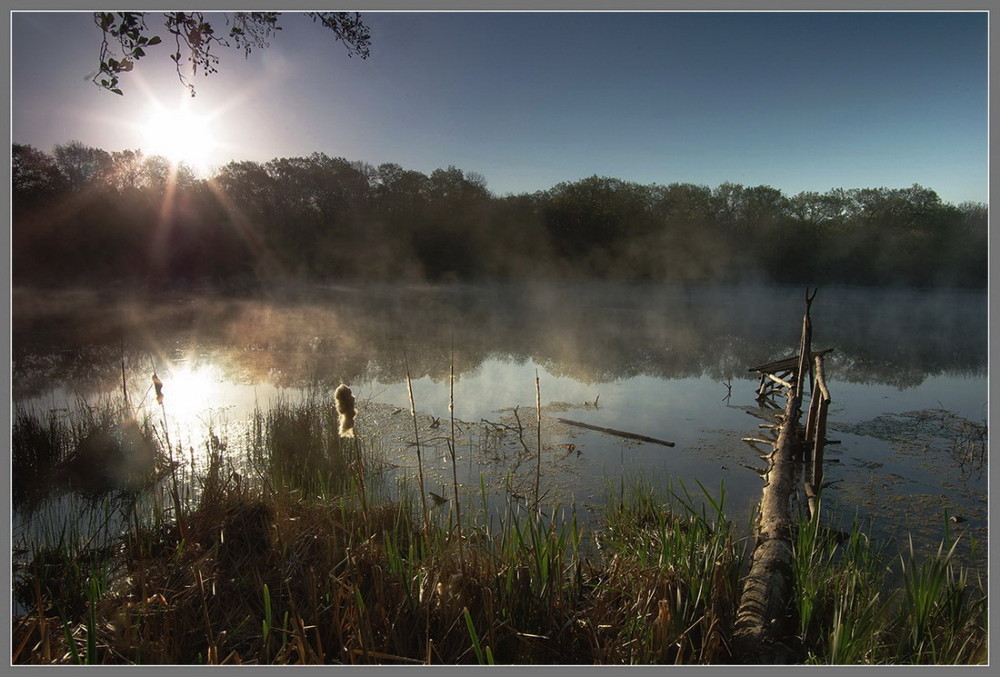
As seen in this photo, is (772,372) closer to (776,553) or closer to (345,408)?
(776,553)

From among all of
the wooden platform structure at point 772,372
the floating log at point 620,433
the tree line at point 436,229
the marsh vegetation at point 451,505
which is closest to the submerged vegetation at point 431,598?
the marsh vegetation at point 451,505

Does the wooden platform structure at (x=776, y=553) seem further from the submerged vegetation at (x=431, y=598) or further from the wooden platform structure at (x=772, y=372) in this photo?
the wooden platform structure at (x=772, y=372)

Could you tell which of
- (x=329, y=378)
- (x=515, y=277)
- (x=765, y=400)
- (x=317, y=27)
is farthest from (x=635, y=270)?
(x=317, y=27)

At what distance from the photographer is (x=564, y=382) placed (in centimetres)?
702

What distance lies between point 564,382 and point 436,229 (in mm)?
7006

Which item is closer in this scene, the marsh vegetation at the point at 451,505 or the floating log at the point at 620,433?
the marsh vegetation at the point at 451,505

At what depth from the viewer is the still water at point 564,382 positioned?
396cm

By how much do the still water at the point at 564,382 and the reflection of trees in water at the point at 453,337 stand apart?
7 centimetres

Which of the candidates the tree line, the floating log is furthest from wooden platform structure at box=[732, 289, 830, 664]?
the tree line

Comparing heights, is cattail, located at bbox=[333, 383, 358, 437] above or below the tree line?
below

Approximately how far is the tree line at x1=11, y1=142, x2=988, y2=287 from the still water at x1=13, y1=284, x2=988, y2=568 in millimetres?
1282

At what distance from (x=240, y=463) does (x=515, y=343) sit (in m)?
6.39

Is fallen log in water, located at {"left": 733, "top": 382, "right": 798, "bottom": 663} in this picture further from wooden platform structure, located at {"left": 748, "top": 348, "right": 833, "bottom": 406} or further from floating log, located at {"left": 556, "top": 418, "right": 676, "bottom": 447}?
wooden platform structure, located at {"left": 748, "top": 348, "right": 833, "bottom": 406}

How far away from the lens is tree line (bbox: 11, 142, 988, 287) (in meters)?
6.15
